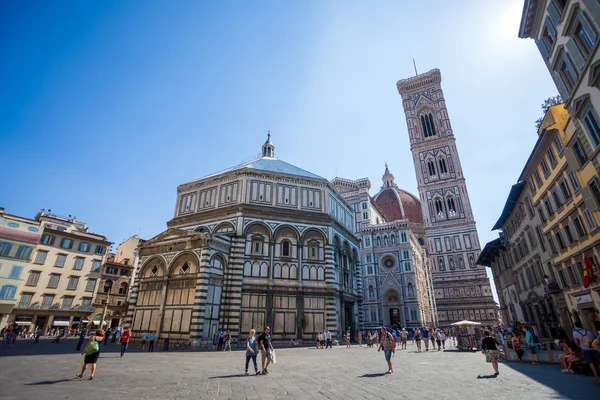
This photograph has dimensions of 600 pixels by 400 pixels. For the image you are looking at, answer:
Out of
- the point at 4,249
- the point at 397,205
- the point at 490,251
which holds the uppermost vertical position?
the point at 397,205

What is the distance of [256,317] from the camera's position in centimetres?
2258

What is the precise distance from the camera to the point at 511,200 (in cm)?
2591

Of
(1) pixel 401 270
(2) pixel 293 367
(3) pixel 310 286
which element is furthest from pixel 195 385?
(1) pixel 401 270

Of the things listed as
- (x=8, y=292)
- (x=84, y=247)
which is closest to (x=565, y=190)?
(x=84, y=247)

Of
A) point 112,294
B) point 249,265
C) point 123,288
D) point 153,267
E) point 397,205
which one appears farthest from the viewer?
point 397,205

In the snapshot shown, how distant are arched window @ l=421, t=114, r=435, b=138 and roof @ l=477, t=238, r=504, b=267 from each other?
35526 millimetres

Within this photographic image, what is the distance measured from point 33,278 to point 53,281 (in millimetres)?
2008

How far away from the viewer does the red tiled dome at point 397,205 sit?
82.2 metres

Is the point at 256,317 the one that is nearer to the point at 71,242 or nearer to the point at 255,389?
the point at 255,389

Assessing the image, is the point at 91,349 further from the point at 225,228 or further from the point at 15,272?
the point at 15,272

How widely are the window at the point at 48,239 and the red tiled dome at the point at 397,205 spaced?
68.0 metres

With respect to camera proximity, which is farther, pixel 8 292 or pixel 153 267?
pixel 8 292

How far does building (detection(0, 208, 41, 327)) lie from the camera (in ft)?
105

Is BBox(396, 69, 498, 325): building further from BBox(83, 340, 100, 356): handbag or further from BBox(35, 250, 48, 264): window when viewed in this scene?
BBox(35, 250, 48, 264): window
